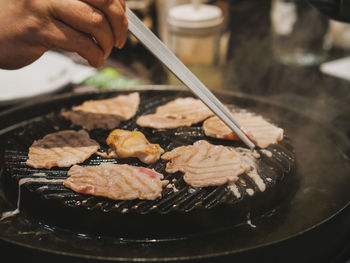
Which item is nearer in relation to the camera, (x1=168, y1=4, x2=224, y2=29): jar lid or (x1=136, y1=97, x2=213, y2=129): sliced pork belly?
(x1=136, y1=97, x2=213, y2=129): sliced pork belly

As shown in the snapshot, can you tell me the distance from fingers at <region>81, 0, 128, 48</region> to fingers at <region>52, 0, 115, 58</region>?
2 cm

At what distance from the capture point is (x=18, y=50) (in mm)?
1841

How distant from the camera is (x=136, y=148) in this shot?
5.98 feet

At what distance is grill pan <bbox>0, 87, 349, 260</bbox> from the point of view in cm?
164

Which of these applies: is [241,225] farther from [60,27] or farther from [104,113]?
[60,27]

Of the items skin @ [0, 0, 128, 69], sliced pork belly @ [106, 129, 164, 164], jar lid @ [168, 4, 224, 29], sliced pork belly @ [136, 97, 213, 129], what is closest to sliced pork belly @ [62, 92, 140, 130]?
sliced pork belly @ [136, 97, 213, 129]

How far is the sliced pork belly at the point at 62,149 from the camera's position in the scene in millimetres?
1827

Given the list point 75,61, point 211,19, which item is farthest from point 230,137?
point 75,61

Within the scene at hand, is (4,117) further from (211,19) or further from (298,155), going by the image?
(298,155)

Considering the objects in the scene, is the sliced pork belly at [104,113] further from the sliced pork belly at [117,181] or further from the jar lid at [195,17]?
the jar lid at [195,17]

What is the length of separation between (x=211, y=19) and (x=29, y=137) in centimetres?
176

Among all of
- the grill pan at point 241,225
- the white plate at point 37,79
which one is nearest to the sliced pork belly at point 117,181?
the grill pan at point 241,225

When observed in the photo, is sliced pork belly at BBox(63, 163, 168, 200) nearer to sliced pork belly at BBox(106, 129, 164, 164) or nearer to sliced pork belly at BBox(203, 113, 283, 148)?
sliced pork belly at BBox(106, 129, 164, 164)

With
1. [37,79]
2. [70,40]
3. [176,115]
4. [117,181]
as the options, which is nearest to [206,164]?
[117,181]
